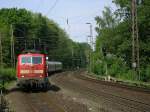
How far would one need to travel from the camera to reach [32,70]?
31109 millimetres

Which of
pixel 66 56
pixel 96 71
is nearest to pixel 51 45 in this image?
pixel 66 56

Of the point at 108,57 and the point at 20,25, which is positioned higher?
the point at 20,25

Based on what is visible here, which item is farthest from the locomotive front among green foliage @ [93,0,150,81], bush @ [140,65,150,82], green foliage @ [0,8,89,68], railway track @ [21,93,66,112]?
green foliage @ [0,8,89,68]

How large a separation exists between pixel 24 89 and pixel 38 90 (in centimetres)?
133

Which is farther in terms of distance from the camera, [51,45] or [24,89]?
[51,45]

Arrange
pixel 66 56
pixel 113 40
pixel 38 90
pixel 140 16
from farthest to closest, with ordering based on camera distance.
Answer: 1. pixel 66 56
2. pixel 113 40
3. pixel 140 16
4. pixel 38 90

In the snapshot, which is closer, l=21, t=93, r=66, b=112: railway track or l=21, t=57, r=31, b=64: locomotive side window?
l=21, t=93, r=66, b=112: railway track

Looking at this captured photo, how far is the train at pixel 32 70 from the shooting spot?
101ft

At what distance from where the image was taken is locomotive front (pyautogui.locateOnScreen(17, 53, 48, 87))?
30719 mm

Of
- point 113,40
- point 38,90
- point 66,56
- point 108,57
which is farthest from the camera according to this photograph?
point 66,56

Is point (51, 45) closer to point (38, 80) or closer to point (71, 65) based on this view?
point (71, 65)

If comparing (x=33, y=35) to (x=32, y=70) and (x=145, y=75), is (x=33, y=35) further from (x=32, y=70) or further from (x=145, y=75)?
(x=32, y=70)

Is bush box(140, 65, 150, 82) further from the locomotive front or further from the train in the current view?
the locomotive front

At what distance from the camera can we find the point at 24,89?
34781 millimetres
